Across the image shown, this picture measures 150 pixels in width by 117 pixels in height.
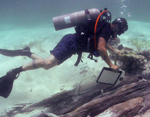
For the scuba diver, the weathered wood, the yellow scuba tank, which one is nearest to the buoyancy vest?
the scuba diver

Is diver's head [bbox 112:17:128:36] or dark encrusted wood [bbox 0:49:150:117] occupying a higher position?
diver's head [bbox 112:17:128:36]

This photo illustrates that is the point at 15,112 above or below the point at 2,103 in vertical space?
below

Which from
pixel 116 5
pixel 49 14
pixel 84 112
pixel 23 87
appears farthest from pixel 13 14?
pixel 84 112

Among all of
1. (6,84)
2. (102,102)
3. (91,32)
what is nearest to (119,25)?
(91,32)

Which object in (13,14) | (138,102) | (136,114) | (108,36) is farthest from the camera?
(13,14)

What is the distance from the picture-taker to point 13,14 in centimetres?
4038

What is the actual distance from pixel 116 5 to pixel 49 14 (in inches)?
1109

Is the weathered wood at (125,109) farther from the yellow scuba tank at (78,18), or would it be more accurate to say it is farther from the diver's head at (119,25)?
the yellow scuba tank at (78,18)

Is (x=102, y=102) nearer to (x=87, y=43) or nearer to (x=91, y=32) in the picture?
(x=87, y=43)

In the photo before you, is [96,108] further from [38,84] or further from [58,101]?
[38,84]

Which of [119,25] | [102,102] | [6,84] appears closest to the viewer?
[102,102]

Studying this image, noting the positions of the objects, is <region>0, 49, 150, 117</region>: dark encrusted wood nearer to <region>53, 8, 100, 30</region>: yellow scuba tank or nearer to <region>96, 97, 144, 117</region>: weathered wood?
<region>96, 97, 144, 117</region>: weathered wood

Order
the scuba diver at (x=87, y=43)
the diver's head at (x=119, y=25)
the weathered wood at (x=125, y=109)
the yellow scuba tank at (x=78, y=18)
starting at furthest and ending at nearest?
the yellow scuba tank at (x=78, y=18), the diver's head at (x=119, y=25), the scuba diver at (x=87, y=43), the weathered wood at (x=125, y=109)

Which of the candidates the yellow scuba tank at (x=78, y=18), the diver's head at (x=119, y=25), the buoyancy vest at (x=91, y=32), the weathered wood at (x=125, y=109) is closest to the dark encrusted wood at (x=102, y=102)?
the weathered wood at (x=125, y=109)
